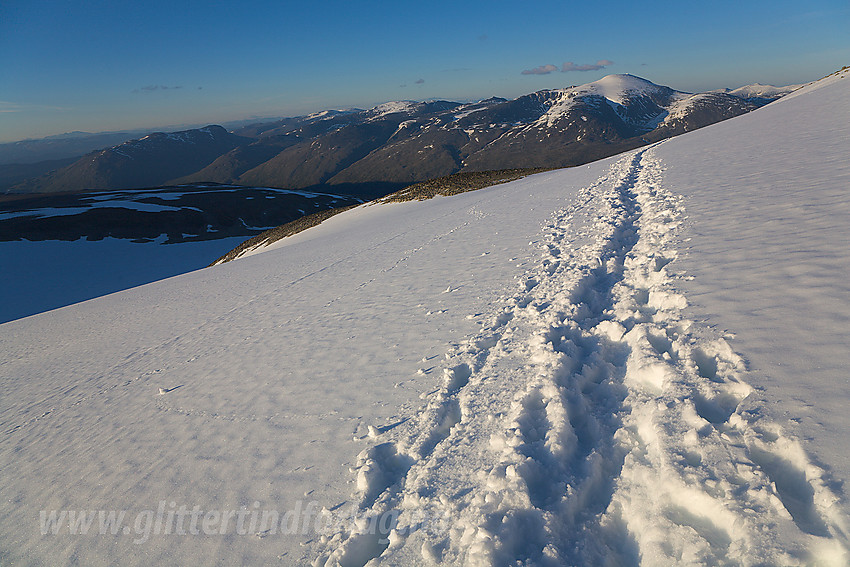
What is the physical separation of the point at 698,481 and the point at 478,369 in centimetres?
354

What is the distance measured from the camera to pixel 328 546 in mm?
4242

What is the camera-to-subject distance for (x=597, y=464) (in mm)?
4355

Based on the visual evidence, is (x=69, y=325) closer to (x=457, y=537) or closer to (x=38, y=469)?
(x=38, y=469)

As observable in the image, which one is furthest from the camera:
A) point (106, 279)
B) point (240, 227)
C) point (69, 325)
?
point (240, 227)

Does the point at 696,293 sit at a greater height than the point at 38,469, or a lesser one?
greater

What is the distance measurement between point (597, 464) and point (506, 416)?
4.41 feet

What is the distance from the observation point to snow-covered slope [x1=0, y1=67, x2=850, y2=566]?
371 centimetres

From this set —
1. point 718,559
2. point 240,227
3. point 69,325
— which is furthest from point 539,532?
point 240,227

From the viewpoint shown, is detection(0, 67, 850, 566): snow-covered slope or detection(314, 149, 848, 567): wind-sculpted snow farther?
detection(0, 67, 850, 566): snow-covered slope

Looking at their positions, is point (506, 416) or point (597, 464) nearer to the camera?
point (597, 464)

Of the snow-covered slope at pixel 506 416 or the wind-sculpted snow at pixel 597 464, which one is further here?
the snow-covered slope at pixel 506 416

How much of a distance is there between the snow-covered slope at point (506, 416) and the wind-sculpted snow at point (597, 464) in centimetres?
3

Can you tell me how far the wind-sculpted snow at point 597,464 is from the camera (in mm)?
3355

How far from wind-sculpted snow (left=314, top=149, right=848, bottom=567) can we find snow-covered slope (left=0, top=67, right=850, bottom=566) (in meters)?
0.03
